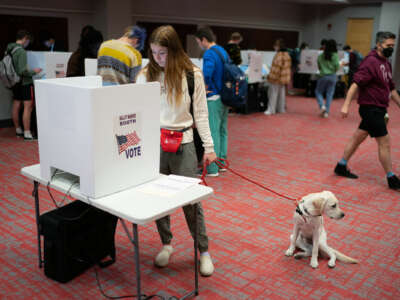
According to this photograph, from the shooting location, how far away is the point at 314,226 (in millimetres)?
2631

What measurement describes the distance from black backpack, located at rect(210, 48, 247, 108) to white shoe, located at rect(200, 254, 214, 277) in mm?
2106

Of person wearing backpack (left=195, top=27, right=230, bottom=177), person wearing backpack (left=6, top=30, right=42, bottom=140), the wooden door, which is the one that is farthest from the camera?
the wooden door

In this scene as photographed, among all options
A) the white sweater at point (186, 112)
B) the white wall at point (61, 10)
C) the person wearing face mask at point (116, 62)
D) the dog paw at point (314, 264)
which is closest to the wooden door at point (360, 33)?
the white wall at point (61, 10)

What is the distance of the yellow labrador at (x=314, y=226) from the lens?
2545 millimetres

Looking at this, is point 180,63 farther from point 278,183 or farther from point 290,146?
point 290,146

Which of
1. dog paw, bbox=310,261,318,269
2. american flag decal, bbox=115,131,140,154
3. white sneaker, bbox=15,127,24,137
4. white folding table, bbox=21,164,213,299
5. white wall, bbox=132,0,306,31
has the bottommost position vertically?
dog paw, bbox=310,261,318,269

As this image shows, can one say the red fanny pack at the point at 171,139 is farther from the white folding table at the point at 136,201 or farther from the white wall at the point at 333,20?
the white wall at the point at 333,20

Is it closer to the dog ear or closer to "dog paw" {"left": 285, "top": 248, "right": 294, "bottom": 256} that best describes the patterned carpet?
"dog paw" {"left": 285, "top": 248, "right": 294, "bottom": 256}

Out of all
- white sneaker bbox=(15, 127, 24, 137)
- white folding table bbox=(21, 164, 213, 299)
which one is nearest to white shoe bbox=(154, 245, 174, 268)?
white folding table bbox=(21, 164, 213, 299)

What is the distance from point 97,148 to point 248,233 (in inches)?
67.5

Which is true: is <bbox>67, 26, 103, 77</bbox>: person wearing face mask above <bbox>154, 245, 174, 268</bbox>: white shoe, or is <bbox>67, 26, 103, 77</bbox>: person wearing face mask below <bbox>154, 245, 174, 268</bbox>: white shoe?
above

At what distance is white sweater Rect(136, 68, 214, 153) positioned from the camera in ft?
7.77

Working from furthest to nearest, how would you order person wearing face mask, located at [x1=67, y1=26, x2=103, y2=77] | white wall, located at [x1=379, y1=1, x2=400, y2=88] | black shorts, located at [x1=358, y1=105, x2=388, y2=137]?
white wall, located at [x1=379, y1=1, x2=400, y2=88], person wearing face mask, located at [x1=67, y1=26, x2=103, y2=77], black shorts, located at [x1=358, y1=105, x2=388, y2=137]

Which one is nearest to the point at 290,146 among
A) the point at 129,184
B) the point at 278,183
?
the point at 278,183
